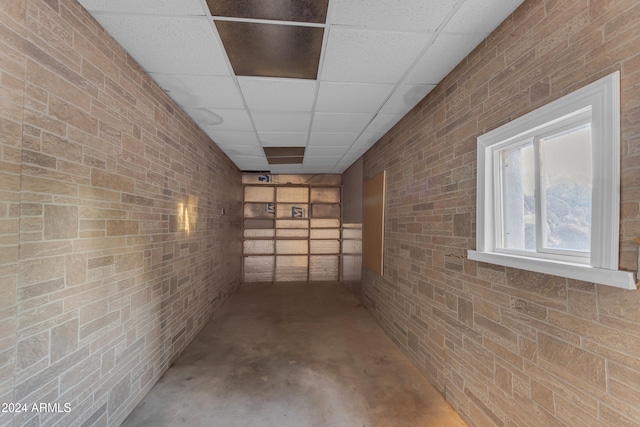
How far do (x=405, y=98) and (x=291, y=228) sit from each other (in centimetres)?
462

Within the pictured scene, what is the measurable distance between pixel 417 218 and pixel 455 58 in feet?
4.64

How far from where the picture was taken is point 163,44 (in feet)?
5.88

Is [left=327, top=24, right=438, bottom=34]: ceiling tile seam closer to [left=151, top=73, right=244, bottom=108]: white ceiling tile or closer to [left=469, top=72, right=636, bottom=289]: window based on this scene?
[left=469, top=72, right=636, bottom=289]: window

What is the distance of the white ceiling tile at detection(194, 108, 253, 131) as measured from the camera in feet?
9.43

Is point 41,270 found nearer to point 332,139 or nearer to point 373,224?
point 332,139

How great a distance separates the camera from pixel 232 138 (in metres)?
3.79

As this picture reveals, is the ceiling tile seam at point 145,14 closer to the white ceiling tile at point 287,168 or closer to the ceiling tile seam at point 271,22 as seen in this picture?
the ceiling tile seam at point 271,22

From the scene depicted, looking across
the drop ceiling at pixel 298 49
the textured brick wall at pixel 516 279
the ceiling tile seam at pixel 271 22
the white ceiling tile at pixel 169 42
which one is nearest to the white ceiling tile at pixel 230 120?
the drop ceiling at pixel 298 49

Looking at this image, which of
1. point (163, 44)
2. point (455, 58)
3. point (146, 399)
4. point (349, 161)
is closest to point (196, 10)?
point (163, 44)

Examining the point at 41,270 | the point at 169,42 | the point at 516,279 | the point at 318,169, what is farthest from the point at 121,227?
the point at 318,169

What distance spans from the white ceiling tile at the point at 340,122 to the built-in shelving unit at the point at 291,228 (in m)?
3.24

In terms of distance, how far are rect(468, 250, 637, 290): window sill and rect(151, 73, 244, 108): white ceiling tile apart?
7.98 feet

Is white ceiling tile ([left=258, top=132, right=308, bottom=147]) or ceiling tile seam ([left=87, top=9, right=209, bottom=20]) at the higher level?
ceiling tile seam ([left=87, top=9, right=209, bottom=20])

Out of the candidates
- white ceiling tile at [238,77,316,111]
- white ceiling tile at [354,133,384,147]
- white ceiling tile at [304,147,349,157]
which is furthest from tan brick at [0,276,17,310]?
white ceiling tile at [304,147,349,157]
